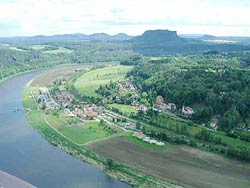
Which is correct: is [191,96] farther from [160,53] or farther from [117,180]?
[160,53]

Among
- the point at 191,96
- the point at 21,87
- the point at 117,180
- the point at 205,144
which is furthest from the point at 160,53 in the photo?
the point at 117,180

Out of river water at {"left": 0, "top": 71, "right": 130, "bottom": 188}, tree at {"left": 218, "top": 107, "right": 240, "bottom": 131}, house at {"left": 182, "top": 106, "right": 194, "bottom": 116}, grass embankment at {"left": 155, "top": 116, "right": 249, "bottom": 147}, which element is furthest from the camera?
house at {"left": 182, "top": 106, "right": 194, "bottom": 116}

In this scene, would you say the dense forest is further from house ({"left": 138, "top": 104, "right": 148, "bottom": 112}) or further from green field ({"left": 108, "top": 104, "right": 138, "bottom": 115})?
green field ({"left": 108, "top": 104, "right": 138, "bottom": 115})

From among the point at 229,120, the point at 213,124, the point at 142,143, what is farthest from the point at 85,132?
the point at 229,120

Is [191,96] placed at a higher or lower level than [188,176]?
higher

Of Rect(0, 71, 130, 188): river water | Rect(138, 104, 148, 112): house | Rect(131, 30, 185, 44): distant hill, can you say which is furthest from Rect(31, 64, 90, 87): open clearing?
Rect(131, 30, 185, 44): distant hill

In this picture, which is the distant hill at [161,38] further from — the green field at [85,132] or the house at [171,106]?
the green field at [85,132]

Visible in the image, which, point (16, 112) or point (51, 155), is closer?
point (51, 155)
